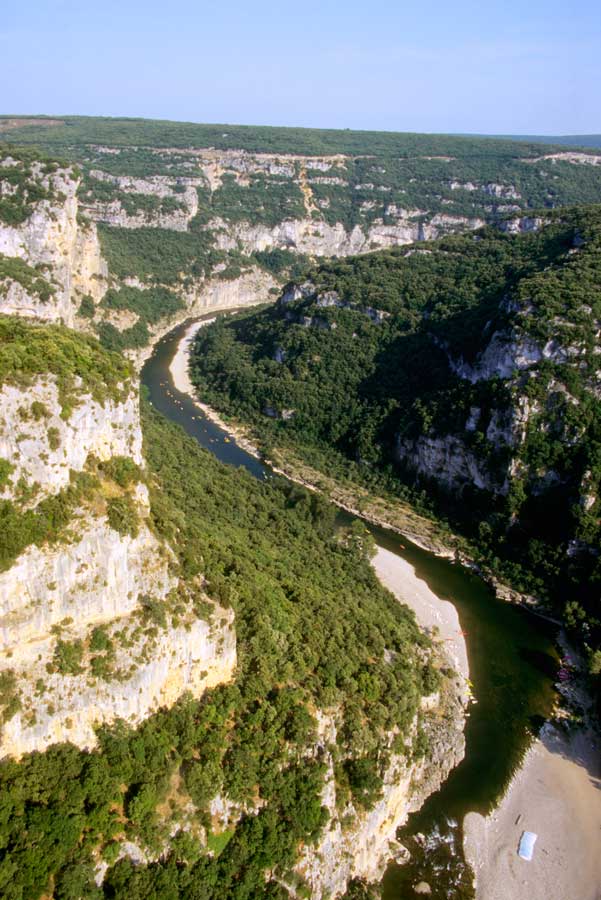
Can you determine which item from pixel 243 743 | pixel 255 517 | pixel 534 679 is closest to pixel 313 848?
Result: pixel 243 743

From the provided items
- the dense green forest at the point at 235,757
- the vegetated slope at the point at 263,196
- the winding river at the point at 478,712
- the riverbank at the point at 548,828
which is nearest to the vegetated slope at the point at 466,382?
the winding river at the point at 478,712

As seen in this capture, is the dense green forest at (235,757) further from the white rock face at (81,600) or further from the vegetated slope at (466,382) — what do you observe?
the vegetated slope at (466,382)

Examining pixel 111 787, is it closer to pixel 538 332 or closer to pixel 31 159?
pixel 538 332

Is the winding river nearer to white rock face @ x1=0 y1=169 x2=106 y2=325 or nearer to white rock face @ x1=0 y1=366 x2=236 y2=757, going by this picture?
Answer: white rock face @ x1=0 y1=366 x2=236 y2=757

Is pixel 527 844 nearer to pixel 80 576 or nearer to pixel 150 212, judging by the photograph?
pixel 80 576

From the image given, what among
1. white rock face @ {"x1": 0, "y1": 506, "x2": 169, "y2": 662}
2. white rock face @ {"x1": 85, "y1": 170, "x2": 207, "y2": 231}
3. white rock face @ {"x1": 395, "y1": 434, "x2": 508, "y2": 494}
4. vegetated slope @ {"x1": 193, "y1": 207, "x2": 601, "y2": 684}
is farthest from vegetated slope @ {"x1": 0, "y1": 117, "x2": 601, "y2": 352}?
white rock face @ {"x1": 0, "y1": 506, "x2": 169, "y2": 662}

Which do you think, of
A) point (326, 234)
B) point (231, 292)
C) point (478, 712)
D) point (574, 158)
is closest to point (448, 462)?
point (478, 712)
